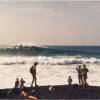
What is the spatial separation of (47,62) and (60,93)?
1.25 feet

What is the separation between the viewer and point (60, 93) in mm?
6012

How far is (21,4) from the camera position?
600cm

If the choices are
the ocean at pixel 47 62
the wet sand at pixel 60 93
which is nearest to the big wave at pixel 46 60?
the ocean at pixel 47 62

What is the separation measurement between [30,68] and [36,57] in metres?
0.15

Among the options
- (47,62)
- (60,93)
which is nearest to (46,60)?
(47,62)

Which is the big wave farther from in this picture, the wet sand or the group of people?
the wet sand

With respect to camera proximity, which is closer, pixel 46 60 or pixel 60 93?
pixel 60 93

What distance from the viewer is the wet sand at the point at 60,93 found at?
19.7ft

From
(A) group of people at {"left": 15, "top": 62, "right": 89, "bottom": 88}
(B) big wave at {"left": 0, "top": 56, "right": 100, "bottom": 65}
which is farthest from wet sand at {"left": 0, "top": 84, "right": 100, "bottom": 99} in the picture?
(B) big wave at {"left": 0, "top": 56, "right": 100, "bottom": 65}

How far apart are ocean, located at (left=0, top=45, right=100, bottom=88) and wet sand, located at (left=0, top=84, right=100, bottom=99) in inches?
2.5

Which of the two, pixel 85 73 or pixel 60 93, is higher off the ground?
pixel 85 73

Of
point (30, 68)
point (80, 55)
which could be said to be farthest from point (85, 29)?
point (30, 68)

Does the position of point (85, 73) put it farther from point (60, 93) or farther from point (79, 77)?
point (60, 93)

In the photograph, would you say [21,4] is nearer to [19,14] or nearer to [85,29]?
[19,14]
